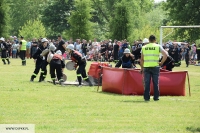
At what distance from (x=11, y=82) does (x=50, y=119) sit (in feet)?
38.6

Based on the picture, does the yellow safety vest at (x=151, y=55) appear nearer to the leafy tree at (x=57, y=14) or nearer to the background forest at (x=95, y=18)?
the background forest at (x=95, y=18)

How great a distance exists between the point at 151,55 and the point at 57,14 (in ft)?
216

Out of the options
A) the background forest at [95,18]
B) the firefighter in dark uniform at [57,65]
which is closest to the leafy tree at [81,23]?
the background forest at [95,18]

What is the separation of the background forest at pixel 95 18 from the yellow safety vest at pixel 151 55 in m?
26.2

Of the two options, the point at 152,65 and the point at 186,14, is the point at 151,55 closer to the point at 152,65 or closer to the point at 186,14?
the point at 152,65

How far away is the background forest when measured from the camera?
59.4m

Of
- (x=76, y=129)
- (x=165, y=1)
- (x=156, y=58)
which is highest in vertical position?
(x=165, y=1)

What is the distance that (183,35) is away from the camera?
2462 inches

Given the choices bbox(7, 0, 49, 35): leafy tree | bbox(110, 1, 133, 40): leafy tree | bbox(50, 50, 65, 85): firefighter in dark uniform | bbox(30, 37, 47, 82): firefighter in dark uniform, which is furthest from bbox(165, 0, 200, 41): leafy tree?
bbox(7, 0, 49, 35): leafy tree

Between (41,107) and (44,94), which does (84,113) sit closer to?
(41,107)

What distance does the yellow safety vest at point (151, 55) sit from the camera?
19.1 meters

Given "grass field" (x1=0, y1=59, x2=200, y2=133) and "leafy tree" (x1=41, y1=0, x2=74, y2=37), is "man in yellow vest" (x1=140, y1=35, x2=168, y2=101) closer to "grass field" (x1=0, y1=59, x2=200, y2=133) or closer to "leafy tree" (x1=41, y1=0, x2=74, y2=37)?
"grass field" (x1=0, y1=59, x2=200, y2=133)

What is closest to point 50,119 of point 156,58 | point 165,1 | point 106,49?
point 156,58

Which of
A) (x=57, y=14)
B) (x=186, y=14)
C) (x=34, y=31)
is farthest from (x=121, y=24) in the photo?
(x=57, y=14)
